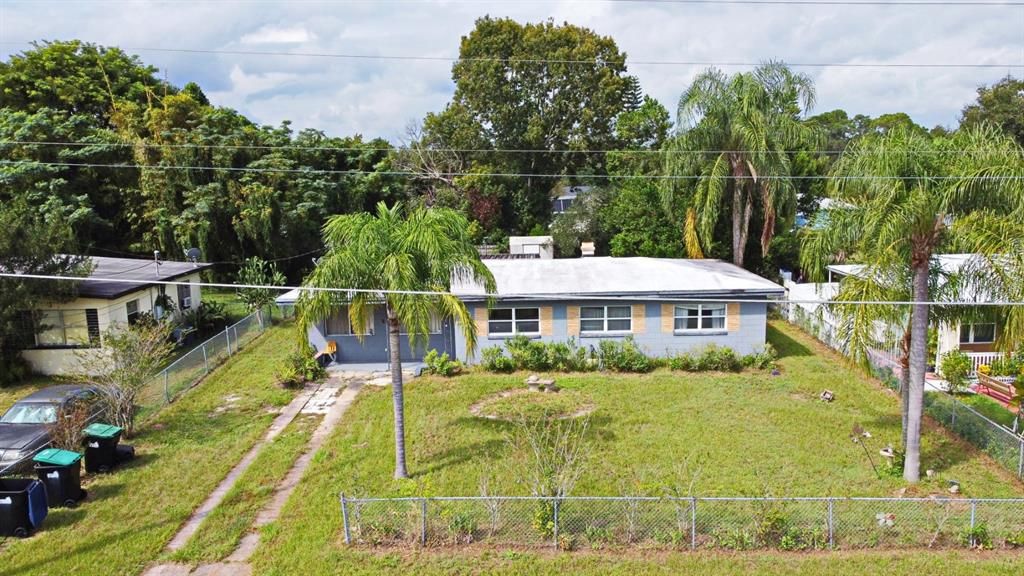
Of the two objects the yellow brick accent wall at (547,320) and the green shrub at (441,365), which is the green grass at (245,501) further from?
the yellow brick accent wall at (547,320)

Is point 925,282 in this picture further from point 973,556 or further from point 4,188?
point 4,188

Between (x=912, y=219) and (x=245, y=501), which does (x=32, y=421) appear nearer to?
(x=245, y=501)

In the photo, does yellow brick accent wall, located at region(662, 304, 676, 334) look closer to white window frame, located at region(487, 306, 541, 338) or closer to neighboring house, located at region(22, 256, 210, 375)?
white window frame, located at region(487, 306, 541, 338)

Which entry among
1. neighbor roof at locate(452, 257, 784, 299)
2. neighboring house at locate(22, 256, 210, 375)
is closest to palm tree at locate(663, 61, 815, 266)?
neighbor roof at locate(452, 257, 784, 299)

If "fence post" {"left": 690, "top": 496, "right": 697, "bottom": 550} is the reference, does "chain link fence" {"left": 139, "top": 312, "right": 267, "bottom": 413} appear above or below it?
above

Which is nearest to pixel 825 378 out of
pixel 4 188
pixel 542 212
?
pixel 542 212

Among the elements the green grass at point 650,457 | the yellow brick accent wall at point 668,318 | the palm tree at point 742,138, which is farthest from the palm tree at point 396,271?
the palm tree at point 742,138
